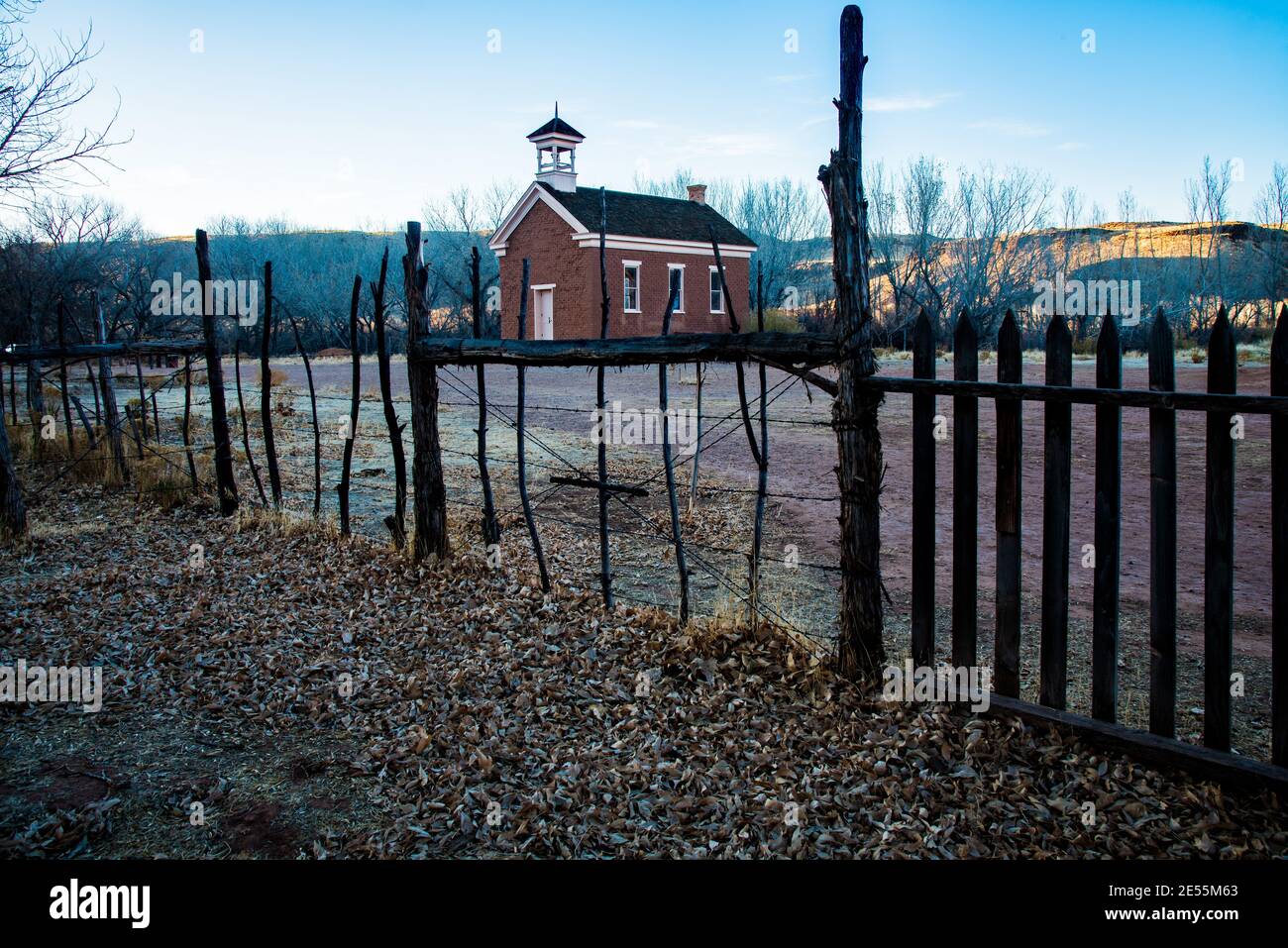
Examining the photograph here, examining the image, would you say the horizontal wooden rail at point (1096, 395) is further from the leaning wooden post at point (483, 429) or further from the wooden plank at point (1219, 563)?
the leaning wooden post at point (483, 429)

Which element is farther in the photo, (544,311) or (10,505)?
(544,311)

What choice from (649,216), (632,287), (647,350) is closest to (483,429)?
(647,350)

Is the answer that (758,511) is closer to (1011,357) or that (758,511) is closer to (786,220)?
(1011,357)

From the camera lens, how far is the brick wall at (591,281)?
32750mm

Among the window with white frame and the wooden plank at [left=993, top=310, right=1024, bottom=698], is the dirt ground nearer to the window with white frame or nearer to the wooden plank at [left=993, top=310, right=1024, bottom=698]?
the wooden plank at [left=993, top=310, right=1024, bottom=698]

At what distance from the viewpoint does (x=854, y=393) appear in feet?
15.5

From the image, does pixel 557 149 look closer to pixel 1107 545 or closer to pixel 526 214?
pixel 526 214

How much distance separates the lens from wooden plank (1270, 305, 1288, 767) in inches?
139

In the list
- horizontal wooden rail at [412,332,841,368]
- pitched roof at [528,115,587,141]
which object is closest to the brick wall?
pitched roof at [528,115,587,141]

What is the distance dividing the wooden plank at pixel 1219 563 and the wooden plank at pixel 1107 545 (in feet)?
1.16

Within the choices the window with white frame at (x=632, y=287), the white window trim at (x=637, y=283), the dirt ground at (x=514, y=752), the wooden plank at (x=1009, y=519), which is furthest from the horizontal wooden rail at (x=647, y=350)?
the window with white frame at (x=632, y=287)

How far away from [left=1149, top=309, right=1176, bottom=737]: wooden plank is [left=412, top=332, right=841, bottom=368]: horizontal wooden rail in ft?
4.96

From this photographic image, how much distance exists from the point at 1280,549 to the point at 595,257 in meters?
30.2
